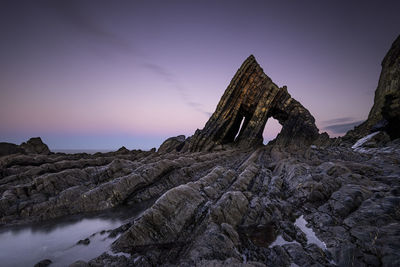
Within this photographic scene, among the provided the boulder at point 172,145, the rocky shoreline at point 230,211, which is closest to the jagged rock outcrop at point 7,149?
the rocky shoreline at point 230,211

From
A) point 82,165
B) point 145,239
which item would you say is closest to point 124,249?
point 145,239

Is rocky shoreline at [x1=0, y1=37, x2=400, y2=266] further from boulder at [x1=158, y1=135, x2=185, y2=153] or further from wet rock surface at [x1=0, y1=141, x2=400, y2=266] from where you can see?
boulder at [x1=158, y1=135, x2=185, y2=153]

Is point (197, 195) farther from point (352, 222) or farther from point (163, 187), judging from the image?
point (352, 222)

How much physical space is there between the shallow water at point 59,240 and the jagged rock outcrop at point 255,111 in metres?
29.0

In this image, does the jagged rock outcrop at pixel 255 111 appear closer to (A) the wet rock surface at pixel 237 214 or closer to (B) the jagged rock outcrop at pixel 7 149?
(A) the wet rock surface at pixel 237 214

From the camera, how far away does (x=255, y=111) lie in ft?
128

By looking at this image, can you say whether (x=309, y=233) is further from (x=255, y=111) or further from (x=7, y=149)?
(x=7, y=149)

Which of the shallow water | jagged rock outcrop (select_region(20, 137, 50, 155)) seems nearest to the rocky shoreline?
the shallow water

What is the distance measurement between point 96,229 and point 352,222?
405 inches

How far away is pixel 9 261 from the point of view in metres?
5.47

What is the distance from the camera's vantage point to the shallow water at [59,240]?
220 inches

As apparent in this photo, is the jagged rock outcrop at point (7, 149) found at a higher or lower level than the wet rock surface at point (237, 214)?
higher

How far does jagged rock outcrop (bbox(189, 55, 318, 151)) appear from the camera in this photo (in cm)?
3800

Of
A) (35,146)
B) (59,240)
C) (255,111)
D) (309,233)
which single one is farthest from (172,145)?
(309,233)
